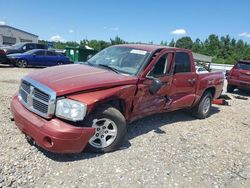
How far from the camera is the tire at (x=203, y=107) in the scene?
7.04 meters

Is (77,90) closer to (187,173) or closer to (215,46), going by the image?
(187,173)

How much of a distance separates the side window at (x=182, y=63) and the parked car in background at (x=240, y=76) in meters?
7.62

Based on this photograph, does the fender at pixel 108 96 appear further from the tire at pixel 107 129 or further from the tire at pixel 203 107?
the tire at pixel 203 107

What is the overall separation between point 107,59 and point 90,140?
194 cm

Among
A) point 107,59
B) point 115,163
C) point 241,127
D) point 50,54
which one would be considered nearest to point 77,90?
point 115,163

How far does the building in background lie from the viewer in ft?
155

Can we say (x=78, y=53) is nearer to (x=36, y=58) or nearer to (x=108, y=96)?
(x=36, y=58)

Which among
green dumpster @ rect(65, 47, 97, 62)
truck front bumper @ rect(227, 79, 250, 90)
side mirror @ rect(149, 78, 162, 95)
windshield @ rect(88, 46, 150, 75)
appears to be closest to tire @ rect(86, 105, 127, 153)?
side mirror @ rect(149, 78, 162, 95)

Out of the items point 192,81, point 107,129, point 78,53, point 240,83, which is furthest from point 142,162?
point 78,53

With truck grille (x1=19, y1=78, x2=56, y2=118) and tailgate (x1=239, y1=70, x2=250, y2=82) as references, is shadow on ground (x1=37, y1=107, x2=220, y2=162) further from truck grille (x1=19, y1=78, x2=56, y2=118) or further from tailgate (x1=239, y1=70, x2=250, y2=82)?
tailgate (x1=239, y1=70, x2=250, y2=82)

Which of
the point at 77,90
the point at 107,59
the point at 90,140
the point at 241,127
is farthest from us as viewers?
the point at 241,127

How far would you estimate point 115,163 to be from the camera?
3.98m

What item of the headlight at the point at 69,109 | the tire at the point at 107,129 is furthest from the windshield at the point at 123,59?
the headlight at the point at 69,109

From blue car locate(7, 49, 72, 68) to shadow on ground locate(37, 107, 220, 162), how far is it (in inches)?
523
